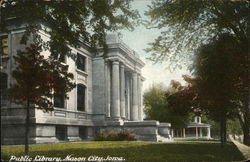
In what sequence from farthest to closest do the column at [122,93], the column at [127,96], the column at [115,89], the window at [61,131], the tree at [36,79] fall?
the column at [127,96], the column at [122,93], the column at [115,89], the window at [61,131], the tree at [36,79]

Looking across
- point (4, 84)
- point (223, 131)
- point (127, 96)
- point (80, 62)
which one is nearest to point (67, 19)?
point (80, 62)

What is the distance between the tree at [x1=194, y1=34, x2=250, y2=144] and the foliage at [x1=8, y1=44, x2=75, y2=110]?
458 cm

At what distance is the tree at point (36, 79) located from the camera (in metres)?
8.45

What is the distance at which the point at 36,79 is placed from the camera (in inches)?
334

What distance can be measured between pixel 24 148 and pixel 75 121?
2460 mm

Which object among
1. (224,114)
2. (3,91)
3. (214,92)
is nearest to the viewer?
(3,91)

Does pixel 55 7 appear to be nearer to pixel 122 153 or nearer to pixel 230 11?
pixel 122 153

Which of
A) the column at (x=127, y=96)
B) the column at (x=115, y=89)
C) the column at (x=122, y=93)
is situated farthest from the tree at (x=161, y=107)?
the column at (x=127, y=96)

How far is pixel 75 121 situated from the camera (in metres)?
10.2

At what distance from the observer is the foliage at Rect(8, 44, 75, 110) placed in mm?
8445

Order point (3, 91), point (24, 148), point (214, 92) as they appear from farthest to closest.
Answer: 1. point (214, 92)
2. point (3, 91)
3. point (24, 148)

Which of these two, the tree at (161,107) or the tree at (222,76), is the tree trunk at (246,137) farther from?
the tree at (161,107)

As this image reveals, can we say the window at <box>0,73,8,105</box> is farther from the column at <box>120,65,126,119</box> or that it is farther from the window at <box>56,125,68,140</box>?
the column at <box>120,65,126,119</box>

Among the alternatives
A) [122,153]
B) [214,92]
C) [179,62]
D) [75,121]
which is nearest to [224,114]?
[214,92]
